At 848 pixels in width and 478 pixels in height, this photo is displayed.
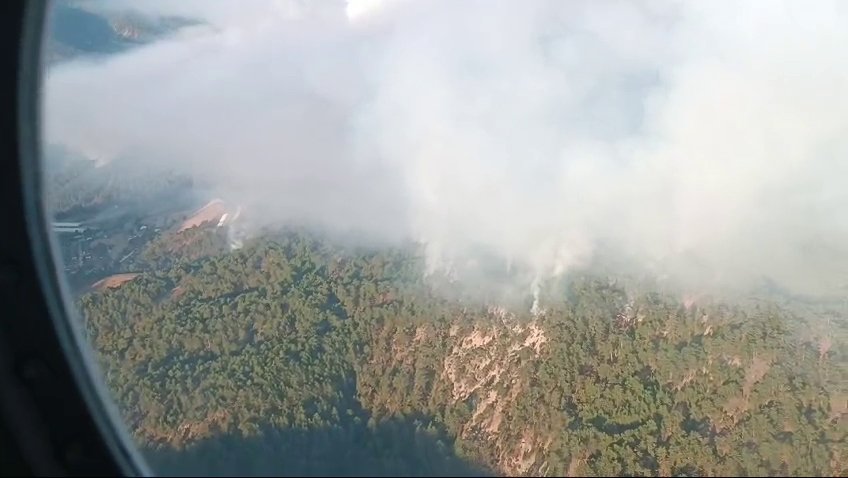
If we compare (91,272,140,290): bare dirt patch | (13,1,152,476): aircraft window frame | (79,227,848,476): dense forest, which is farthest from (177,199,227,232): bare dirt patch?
(13,1,152,476): aircraft window frame

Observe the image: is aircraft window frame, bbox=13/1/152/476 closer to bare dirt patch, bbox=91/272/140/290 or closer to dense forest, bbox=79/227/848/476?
dense forest, bbox=79/227/848/476

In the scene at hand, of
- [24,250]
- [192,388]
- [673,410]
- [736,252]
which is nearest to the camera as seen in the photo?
[24,250]

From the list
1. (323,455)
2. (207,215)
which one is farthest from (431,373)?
(207,215)

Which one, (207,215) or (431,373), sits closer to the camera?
(431,373)

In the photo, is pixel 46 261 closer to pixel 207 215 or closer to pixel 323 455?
pixel 323 455

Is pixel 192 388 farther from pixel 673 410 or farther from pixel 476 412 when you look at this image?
pixel 673 410

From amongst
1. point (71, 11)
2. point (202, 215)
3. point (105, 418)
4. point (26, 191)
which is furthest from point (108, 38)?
point (105, 418)

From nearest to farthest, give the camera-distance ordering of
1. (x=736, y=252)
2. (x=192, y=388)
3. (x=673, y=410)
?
1. (x=673, y=410)
2. (x=192, y=388)
3. (x=736, y=252)
